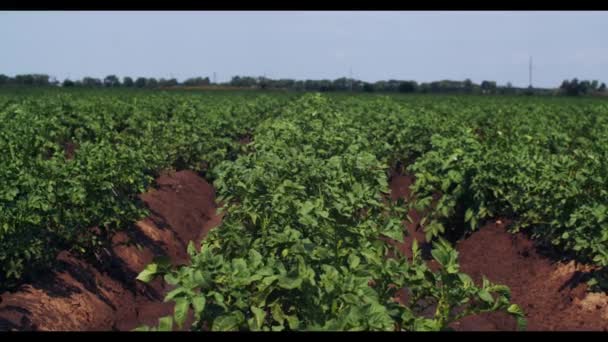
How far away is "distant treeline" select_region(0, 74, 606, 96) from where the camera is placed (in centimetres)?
7375

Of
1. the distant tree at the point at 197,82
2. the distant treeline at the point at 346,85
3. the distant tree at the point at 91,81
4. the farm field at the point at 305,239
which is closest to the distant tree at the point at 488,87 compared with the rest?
the distant treeline at the point at 346,85

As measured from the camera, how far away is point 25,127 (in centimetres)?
1164

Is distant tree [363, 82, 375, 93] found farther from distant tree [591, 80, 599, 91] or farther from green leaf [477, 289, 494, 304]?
green leaf [477, 289, 494, 304]

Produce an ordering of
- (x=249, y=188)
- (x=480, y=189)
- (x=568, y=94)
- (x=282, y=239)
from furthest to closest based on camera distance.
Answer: (x=568, y=94)
(x=480, y=189)
(x=249, y=188)
(x=282, y=239)

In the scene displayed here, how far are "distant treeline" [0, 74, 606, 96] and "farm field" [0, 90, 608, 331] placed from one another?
205ft

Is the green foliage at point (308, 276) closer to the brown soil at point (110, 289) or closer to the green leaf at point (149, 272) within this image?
the green leaf at point (149, 272)

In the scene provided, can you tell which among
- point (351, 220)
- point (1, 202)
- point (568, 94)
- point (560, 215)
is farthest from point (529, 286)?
point (568, 94)

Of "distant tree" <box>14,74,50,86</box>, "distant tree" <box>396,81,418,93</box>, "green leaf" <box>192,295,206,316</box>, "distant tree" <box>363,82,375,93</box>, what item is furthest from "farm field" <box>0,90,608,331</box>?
"distant tree" <box>396,81,418,93</box>

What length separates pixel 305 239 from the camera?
4672 millimetres

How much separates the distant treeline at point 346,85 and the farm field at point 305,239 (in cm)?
6247

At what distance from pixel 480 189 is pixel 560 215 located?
1800 millimetres
